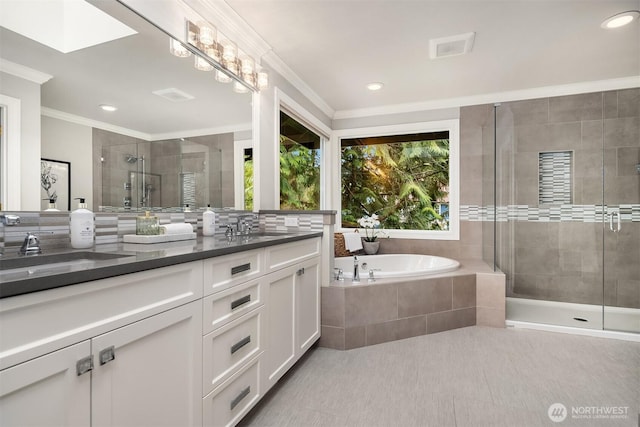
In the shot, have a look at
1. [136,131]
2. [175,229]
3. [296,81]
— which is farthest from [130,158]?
[296,81]

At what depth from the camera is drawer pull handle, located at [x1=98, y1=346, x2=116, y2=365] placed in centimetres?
84

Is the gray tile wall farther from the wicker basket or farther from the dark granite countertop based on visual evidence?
the dark granite countertop

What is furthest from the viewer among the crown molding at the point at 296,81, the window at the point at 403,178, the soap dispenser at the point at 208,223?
the window at the point at 403,178

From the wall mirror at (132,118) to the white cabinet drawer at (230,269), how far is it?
610 millimetres

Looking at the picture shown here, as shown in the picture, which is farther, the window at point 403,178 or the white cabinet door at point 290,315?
the window at point 403,178

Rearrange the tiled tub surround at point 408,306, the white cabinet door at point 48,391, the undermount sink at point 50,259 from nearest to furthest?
the white cabinet door at point 48,391 < the undermount sink at point 50,259 < the tiled tub surround at point 408,306

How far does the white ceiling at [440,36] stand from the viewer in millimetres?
2123

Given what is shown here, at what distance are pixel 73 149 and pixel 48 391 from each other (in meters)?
0.97

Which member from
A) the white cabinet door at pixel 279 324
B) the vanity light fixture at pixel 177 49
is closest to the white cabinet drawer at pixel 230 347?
the white cabinet door at pixel 279 324

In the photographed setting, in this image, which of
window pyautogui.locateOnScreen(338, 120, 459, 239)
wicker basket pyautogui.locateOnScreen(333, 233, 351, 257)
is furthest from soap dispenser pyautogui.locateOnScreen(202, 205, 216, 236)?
window pyautogui.locateOnScreen(338, 120, 459, 239)

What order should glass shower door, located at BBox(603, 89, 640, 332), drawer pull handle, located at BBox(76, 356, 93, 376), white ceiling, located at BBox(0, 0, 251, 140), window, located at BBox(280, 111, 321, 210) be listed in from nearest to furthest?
drawer pull handle, located at BBox(76, 356, 93, 376), white ceiling, located at BBox(0, 0, 251, 140), glass shower door, located at BBox(603, 89, 640, 332), window, located at BBox(280, 111, 321, 210)

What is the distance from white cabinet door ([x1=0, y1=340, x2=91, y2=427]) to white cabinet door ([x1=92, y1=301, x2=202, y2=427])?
0.03m

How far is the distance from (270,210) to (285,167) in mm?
870

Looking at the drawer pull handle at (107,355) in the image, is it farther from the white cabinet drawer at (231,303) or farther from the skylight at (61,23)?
the skylight at (61,23)
